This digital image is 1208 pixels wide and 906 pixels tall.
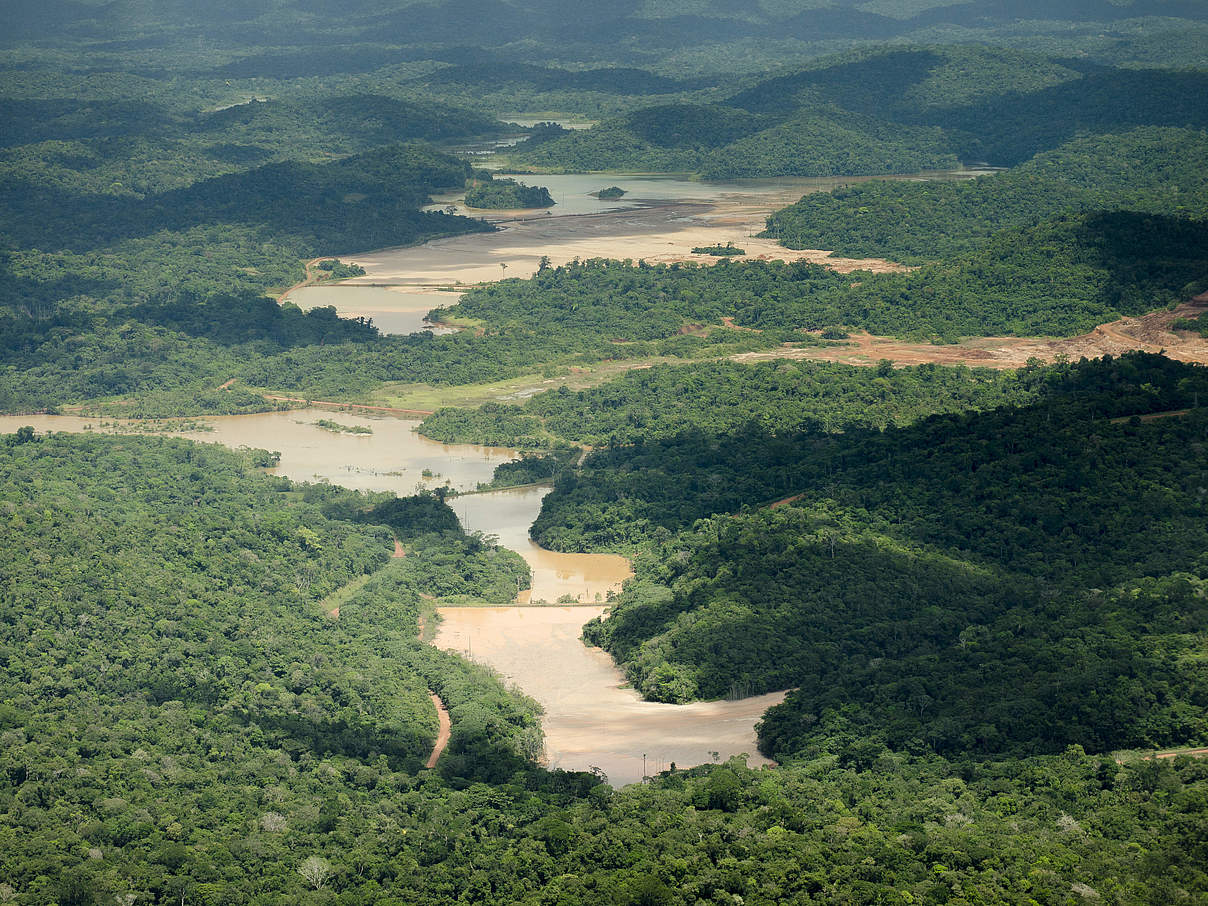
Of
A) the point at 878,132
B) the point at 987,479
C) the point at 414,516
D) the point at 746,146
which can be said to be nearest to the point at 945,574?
the point at 987,479

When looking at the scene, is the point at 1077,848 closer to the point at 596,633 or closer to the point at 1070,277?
the point at 596,633

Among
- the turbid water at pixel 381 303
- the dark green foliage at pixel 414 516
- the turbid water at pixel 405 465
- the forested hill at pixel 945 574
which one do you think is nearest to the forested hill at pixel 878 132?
the turbid water at pixel 381 303

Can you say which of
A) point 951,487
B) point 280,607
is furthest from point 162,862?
point 951,487

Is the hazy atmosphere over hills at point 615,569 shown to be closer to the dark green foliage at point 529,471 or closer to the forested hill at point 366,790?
the forested hill at point 366,790

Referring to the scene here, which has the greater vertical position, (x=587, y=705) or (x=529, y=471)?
(x=587, y=705)

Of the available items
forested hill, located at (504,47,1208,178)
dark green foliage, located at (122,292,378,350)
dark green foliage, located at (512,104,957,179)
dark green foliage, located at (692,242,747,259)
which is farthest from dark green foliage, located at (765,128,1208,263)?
dark green foliage, located at (122,292,378,350)

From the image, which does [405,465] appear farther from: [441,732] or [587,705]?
[441,732]
